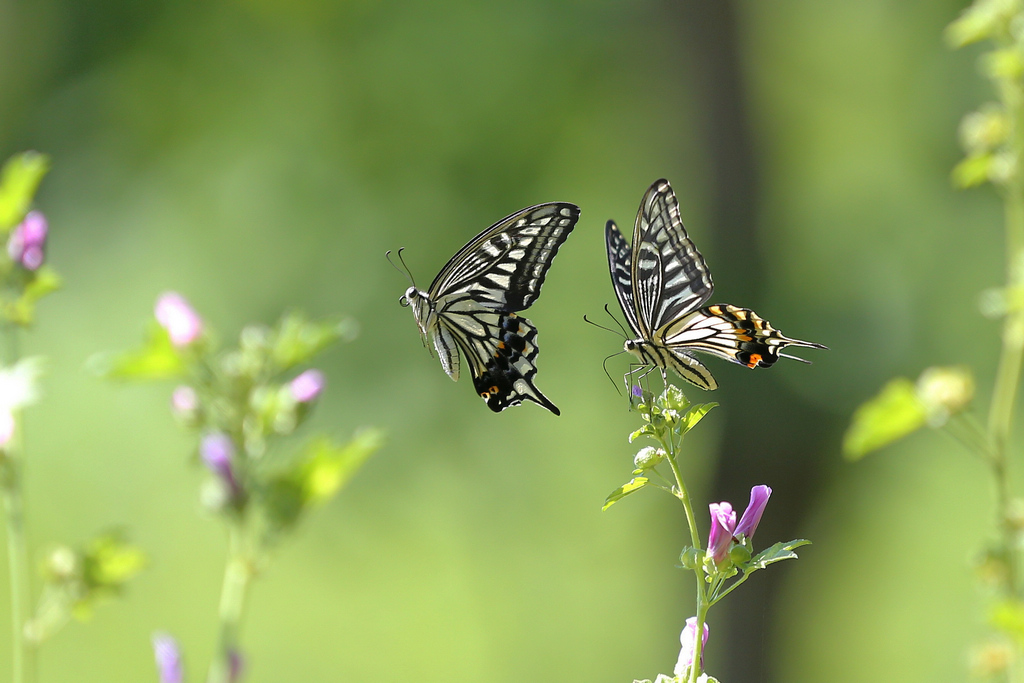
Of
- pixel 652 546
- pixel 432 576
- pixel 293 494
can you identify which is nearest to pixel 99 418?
pixel 432 576

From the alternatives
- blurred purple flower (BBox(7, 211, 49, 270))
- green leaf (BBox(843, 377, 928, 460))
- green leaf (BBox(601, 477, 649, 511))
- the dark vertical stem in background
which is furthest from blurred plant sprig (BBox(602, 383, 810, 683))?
the dark vertical stem in background

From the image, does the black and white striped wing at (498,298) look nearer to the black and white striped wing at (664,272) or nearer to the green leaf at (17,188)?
the black and white striped wing at (664,272)

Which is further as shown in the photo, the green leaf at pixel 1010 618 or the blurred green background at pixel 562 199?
the blurred green background at pixel 562 199

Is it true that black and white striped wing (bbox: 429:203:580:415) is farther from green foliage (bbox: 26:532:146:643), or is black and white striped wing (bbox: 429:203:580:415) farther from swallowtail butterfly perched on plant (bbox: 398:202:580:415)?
green foliage (bbox: 26:532:146:643)

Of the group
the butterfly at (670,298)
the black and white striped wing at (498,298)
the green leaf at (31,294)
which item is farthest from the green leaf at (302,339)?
the black and white striped wing at (498,298)

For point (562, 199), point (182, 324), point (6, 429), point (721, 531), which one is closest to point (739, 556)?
point (721, 531)

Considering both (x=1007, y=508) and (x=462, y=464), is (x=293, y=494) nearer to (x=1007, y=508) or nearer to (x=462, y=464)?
(x=1007, y=508)

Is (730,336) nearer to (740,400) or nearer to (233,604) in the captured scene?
(233,604)
